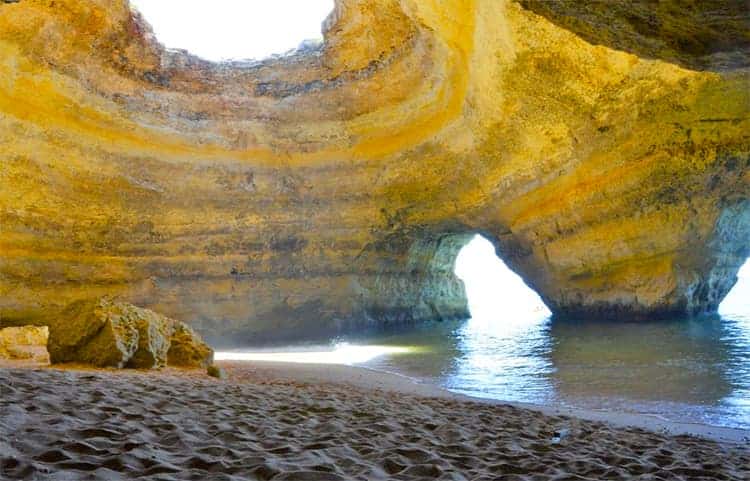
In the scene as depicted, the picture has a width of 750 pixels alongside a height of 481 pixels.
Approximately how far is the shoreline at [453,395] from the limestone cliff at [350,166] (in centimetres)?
627

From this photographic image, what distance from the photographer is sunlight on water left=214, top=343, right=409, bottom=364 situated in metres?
10.5

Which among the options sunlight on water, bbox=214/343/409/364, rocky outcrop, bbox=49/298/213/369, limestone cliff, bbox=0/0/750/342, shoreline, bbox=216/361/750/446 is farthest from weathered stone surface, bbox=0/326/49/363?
shoreline, bbox=216/361/750/446

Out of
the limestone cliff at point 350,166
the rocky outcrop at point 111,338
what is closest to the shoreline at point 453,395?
the rocky outcrop at point 111,338

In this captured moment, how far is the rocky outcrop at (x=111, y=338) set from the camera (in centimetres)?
677

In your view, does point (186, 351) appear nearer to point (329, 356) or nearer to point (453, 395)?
point (453, 395)

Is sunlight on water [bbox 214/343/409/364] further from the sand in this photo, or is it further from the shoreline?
the sand

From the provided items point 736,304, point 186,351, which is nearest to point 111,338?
point 186,351

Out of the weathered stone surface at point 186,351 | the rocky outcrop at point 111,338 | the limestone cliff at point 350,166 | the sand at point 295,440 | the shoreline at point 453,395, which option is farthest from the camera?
the limestone cliff at point 350,166

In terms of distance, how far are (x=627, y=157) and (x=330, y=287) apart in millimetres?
8954

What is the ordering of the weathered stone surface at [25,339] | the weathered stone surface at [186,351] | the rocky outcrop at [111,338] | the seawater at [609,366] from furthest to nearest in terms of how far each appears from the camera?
the weathered stone surface at [25,339] → the weathered stone surface at [186,351] → the rocky outcrop at [111,338] → the seawater at [609,366]

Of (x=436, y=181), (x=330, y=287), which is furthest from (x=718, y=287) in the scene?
(x=330, y=287)

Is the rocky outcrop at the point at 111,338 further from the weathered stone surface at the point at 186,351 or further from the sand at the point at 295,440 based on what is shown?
the sand at the point at 295,440

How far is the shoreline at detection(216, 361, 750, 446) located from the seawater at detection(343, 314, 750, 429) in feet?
0.82

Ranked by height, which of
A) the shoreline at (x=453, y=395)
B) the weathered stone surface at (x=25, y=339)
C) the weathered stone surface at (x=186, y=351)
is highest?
the weathered stone surface at (x=25, y=339)
